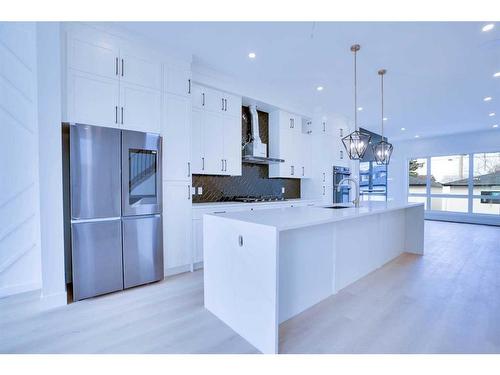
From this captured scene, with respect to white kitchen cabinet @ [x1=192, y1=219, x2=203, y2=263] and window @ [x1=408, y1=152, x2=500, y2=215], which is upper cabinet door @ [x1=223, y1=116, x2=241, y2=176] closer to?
white kitchen cabinet @ [x1=192, y1=219, x2=203, y2=263]

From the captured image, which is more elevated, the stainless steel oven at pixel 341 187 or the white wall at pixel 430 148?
the white wall at pixel 430 148

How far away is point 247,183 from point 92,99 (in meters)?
2.77

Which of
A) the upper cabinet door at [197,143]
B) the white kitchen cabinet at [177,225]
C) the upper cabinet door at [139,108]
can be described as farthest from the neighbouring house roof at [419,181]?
the upper cabinet door at [139,108]

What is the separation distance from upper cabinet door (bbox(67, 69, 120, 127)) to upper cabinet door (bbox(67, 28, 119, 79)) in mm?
70

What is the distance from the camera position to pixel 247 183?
4.62m

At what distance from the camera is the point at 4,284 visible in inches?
99.3

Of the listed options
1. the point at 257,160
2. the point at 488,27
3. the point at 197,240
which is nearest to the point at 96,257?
the point at 197,240

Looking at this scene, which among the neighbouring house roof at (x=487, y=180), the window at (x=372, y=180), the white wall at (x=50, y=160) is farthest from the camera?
the window at (x=372, y=180)

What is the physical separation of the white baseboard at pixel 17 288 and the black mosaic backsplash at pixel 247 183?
81.6 inches

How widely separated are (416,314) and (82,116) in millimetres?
3631

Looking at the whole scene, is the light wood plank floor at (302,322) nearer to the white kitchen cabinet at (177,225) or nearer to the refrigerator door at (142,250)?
the refrigerator door at (142,250)

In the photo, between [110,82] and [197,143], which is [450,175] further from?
[110,82]

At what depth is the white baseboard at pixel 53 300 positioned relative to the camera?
2.21m
